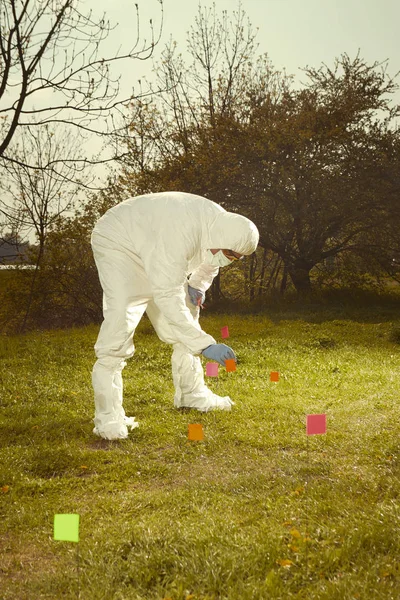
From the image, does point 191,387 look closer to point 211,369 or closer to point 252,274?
point 211,369

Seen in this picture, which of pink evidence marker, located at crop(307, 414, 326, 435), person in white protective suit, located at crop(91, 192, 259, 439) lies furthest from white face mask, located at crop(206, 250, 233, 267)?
pink evidence marker, located at crop(307, 414, 326, 435)

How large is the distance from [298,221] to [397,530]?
1073cm

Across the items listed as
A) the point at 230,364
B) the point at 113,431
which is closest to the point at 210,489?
the point at 230,364

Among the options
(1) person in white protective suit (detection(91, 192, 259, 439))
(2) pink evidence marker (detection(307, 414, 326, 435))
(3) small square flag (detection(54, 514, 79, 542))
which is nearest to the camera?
(3) small square flag (detection(54, 514, 79, 542))

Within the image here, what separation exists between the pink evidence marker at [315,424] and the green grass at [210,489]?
0.33m

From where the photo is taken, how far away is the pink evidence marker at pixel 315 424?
3.76 meters

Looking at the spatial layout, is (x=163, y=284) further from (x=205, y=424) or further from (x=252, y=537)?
(x=252, y=537)

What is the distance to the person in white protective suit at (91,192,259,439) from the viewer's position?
4625 mm

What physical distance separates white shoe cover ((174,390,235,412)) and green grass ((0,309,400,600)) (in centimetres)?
12

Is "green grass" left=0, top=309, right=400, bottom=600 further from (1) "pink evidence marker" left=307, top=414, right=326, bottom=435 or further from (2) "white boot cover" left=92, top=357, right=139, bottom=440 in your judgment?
(1) "pink evidence marker" left=307, top=414, right=326, bottom=435

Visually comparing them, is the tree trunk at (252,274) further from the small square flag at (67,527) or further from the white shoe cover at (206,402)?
the small square flag at (67,527)

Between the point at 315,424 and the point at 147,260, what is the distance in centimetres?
184

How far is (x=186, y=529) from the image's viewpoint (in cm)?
317

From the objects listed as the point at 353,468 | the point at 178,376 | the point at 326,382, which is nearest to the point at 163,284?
the point at 178,376
